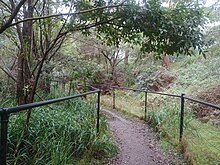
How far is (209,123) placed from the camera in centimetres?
763

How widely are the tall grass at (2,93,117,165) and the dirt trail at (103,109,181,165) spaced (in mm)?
260

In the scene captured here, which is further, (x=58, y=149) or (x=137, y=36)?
(x=137, y=36)

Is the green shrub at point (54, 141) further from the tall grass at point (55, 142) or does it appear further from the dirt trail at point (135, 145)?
the dirt trail at point (135, 145)

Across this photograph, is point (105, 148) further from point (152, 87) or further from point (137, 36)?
point (152, 87)

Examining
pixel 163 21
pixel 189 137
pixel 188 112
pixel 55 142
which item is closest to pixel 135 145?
pixel 189 137

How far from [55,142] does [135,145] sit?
2.07m

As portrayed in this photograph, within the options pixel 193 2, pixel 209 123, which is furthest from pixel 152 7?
pixel 209 123

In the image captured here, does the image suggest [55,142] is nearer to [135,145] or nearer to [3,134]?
[3,134]

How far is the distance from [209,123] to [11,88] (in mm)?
5737

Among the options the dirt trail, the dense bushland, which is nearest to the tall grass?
the dirt trail

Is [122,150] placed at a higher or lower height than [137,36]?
lower

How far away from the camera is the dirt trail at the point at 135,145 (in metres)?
4.21

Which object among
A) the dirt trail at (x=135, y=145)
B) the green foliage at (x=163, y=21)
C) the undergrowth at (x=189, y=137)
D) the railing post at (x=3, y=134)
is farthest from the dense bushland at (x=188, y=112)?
the railing post at (x=3, y=134)

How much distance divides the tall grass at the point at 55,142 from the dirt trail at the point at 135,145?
0.85 ft
